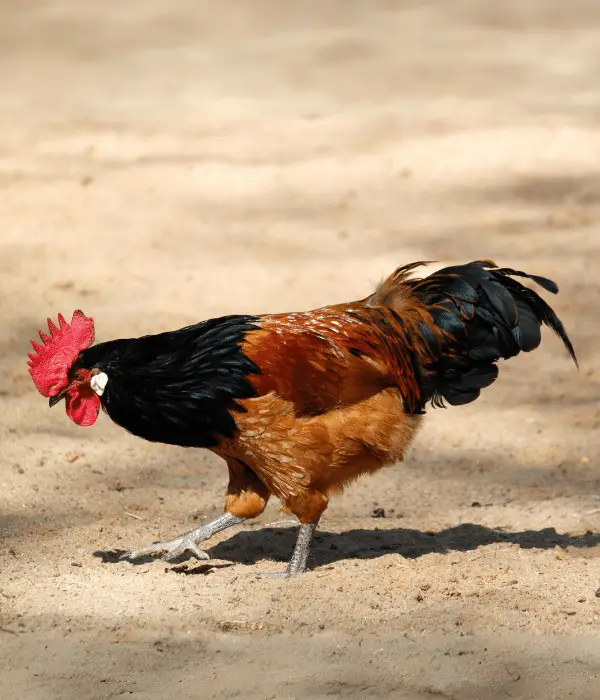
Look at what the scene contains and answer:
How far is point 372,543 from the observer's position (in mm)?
6406

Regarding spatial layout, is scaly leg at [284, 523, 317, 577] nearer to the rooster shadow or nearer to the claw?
the rooster shadow

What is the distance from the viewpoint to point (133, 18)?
18.8 meters

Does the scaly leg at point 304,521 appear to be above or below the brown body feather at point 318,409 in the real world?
below

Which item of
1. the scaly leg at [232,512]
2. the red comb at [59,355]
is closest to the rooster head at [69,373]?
the red comb at [59,355]

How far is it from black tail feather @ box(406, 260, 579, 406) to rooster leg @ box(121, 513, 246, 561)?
55.6 inches

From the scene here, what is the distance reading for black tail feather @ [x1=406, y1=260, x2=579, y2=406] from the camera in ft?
20.6

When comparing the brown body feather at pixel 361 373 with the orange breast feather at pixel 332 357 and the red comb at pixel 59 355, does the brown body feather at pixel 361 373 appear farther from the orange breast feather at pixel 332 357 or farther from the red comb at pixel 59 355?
the red comb at pixel 59 355

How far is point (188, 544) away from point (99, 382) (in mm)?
1101

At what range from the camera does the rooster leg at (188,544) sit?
595 centimetres

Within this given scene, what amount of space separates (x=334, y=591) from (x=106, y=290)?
5.76 metres

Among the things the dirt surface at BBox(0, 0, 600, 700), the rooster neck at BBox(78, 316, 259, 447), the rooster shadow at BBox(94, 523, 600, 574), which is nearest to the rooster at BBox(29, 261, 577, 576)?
the rooster neck at BBox(78, 316, 259, 447)

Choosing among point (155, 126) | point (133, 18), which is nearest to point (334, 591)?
point (155, 126)

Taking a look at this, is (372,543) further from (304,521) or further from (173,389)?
(173,389)

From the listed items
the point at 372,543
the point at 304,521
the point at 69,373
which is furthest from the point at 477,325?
the point at 69,373
